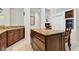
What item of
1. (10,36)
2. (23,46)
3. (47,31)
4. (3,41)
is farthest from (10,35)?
(47,31)

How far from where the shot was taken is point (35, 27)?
8.51ft

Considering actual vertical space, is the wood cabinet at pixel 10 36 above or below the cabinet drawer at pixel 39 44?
above

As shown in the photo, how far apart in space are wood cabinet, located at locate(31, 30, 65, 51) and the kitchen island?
0.59 feet

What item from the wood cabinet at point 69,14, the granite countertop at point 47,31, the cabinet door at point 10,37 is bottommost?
the cabinet door at point 10,37

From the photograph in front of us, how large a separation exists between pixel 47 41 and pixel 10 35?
21.0 inches

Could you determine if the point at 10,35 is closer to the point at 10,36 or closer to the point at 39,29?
the point at 10,36

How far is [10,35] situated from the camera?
2.59m

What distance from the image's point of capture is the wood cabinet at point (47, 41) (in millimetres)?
2545

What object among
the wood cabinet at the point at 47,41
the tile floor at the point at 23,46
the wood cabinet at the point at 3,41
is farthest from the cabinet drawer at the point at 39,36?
the wood cabinet at the point at 3,41

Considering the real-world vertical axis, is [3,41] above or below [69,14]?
below

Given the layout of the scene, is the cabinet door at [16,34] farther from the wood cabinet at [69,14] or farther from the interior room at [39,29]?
the wood cabinet at [69,14]
